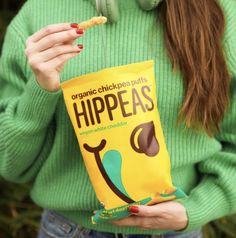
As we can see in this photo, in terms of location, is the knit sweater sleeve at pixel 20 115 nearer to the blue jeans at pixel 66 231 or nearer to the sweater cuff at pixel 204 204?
the blue jeans at pixel 66 231

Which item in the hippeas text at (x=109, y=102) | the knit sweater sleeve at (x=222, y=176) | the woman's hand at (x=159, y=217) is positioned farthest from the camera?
the knit sweater sleeve at (x=222, y=176)

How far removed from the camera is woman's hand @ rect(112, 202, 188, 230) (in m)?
1.26

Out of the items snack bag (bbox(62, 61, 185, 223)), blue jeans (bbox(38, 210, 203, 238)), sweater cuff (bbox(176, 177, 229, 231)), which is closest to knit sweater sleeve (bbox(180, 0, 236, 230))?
sweater cuff (bbox(176, 177, 229, 231))

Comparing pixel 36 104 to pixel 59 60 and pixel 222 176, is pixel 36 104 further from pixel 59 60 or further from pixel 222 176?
pixel 222 176

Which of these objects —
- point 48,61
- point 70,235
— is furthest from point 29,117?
point 70,235

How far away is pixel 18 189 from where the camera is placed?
2545mm

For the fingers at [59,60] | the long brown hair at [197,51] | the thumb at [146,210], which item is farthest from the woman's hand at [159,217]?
the fingers at [59,60]

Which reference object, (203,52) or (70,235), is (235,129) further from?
(70,235)

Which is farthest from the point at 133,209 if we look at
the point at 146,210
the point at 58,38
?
the point at 58,38

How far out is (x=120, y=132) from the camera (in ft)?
3.82

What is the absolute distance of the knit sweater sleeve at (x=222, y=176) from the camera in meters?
1.39

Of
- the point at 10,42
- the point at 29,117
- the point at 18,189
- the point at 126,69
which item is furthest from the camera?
the point at 18,189

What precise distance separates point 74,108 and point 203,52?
13.8 inches

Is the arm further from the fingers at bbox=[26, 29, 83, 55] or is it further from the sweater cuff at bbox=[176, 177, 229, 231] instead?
the sweater cuff at bbox=[176, 177, 229, 231]
